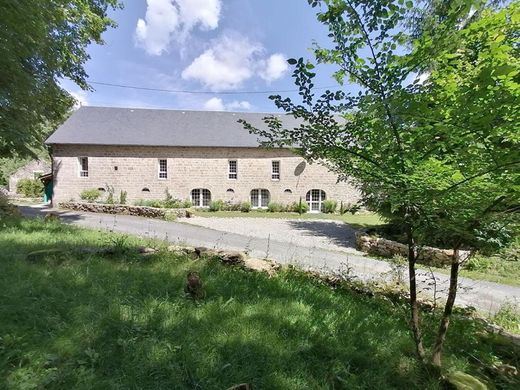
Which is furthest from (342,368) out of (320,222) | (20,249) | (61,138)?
(61,138)

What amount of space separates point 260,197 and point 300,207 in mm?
3574

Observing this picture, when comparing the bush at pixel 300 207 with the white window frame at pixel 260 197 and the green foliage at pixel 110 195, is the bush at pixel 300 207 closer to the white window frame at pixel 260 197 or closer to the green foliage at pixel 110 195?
the white window frame at pixel 260 197

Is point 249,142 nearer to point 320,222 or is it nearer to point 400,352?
point 320,222

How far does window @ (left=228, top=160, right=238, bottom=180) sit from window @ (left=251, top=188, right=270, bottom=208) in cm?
198

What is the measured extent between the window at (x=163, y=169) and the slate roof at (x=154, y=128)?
56.5 inches

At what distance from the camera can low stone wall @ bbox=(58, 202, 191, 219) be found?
18.8 metres

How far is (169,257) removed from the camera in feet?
20.4

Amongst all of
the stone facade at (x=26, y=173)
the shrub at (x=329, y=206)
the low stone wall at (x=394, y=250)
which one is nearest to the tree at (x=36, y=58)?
the low stone wall at (x=394, y=250)

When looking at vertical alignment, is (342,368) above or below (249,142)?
below

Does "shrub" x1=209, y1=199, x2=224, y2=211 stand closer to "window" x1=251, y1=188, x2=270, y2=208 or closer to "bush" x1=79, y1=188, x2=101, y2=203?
"window" x1=251, y1=188, x2=270, y2=208

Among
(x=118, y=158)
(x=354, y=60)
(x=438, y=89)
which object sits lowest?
(x=438, y=89)

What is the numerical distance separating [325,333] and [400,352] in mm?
852

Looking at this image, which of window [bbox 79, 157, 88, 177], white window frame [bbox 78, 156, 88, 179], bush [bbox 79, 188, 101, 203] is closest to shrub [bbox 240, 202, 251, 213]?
bush [bbox 79, 188, 101, 203]

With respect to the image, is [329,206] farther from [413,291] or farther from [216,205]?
[413,291]
